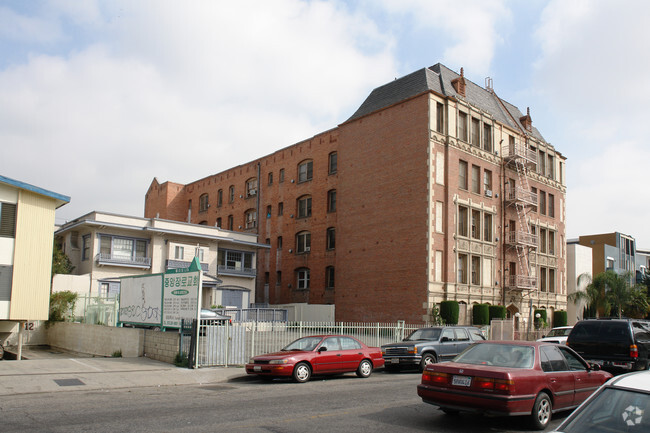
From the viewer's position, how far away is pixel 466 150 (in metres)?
37.4

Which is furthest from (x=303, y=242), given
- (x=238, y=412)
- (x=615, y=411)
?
(x=615, y=411)

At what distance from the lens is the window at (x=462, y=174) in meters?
37.1

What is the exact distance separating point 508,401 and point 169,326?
1330cm

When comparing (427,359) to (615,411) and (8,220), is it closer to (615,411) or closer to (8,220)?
(615,411)

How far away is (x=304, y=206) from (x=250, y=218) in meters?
7.85

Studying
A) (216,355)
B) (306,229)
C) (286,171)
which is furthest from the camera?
(286,171)

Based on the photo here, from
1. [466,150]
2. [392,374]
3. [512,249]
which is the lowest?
[392,374]

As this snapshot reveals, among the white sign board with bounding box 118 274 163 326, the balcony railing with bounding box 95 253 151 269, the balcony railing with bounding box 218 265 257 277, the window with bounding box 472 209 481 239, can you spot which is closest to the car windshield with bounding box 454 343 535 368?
the white sign board with bounding box 118 274 163 326

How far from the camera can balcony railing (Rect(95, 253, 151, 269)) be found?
3512cm

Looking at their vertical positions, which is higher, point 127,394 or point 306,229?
point 306,229

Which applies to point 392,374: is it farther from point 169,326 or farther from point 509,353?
point 509,353

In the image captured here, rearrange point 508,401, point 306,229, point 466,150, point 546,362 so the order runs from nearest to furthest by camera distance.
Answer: point 508,401, point 546,362, point 466,150, point 306,229

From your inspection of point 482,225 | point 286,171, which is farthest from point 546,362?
point 286,171

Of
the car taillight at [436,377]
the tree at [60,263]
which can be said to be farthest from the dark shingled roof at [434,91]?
the car taillight at [436,377]
